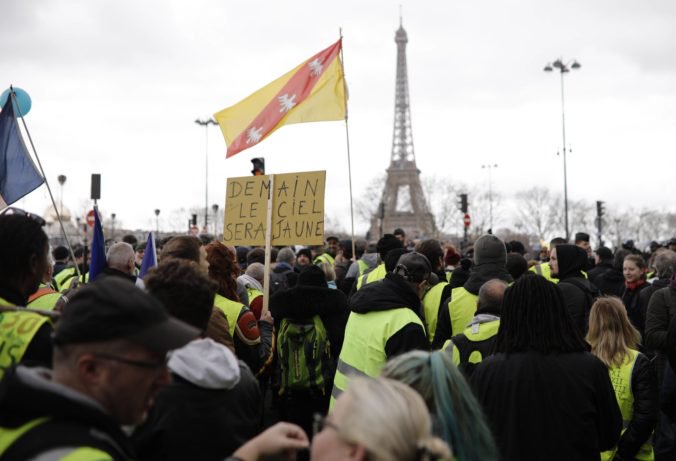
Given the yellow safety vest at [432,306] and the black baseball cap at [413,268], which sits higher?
the black baseball cap at [413,268]

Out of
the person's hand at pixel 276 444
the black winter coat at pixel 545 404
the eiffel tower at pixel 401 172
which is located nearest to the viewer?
the person's hand at pixel 276 444

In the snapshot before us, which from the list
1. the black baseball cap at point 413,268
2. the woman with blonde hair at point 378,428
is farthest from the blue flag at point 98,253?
the woman with blonde hair at point 378,428

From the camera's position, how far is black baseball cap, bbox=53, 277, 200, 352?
2227 mm

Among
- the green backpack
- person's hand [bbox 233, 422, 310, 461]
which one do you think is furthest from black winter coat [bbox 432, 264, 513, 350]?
person's hand [bbox 233, 422, 310, 461]

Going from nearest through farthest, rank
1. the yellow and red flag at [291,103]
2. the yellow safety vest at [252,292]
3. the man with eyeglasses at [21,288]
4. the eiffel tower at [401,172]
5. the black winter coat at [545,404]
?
the man with eyeglasses at [21,288]
the black winter coat at [545,404]
the yellow safety vest at [252,292]
the yellow and red flag at [291,103]
the eiffel tower at [401,172]

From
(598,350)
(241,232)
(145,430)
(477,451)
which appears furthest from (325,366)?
(477,451)

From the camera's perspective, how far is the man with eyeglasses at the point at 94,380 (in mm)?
2039

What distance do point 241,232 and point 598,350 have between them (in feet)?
12.3

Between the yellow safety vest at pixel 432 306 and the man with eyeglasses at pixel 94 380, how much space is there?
492 centimetres

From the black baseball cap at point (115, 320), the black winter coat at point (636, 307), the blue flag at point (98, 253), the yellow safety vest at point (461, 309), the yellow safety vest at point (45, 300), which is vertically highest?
the blue flag at point (98, 253)

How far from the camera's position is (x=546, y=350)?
13.1ft

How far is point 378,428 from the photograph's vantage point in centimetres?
203

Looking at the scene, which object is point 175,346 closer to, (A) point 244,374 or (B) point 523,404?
(A) point 244,374

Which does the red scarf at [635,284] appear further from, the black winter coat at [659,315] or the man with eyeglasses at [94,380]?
the man with eyeglasses at [94,380]
